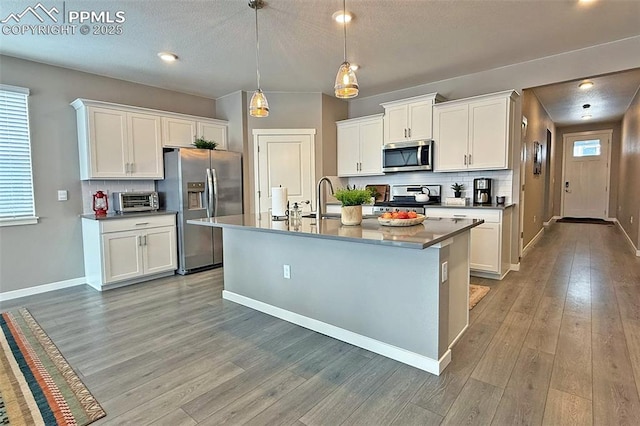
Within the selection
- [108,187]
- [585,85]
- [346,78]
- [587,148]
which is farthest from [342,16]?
[587,148]

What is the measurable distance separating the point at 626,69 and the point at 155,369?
5.19m

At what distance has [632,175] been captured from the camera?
585 cm

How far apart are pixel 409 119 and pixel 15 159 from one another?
479 cm

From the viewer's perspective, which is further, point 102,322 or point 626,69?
point 626,69

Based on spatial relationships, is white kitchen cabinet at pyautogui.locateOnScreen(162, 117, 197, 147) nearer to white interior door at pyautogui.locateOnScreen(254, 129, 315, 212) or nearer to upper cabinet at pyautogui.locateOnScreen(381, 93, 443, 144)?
white interior door at pyautogui.locateOnScreen(254, 129, 315, 212)

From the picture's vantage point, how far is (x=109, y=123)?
4086 millimetres

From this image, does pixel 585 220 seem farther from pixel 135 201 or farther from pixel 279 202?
pixel 135 201

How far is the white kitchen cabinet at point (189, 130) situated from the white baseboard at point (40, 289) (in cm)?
204

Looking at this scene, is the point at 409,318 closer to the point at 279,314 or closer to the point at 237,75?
the point at 279,314

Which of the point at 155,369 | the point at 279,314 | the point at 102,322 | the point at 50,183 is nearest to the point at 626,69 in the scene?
the point at 279,314

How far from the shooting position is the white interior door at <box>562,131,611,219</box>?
29.3ft

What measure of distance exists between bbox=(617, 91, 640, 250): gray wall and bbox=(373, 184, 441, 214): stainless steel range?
123 inches

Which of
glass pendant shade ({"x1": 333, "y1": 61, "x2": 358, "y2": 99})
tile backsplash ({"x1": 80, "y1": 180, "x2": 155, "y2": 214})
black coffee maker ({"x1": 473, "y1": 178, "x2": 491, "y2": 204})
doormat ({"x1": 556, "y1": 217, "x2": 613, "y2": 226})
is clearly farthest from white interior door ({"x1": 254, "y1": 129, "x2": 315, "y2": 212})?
doormat ({"x1": 556, "y1": 217, "x2": 613, "y2": 226})

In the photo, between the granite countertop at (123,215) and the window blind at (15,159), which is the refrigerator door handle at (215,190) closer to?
the granite countertop at (123,215)
